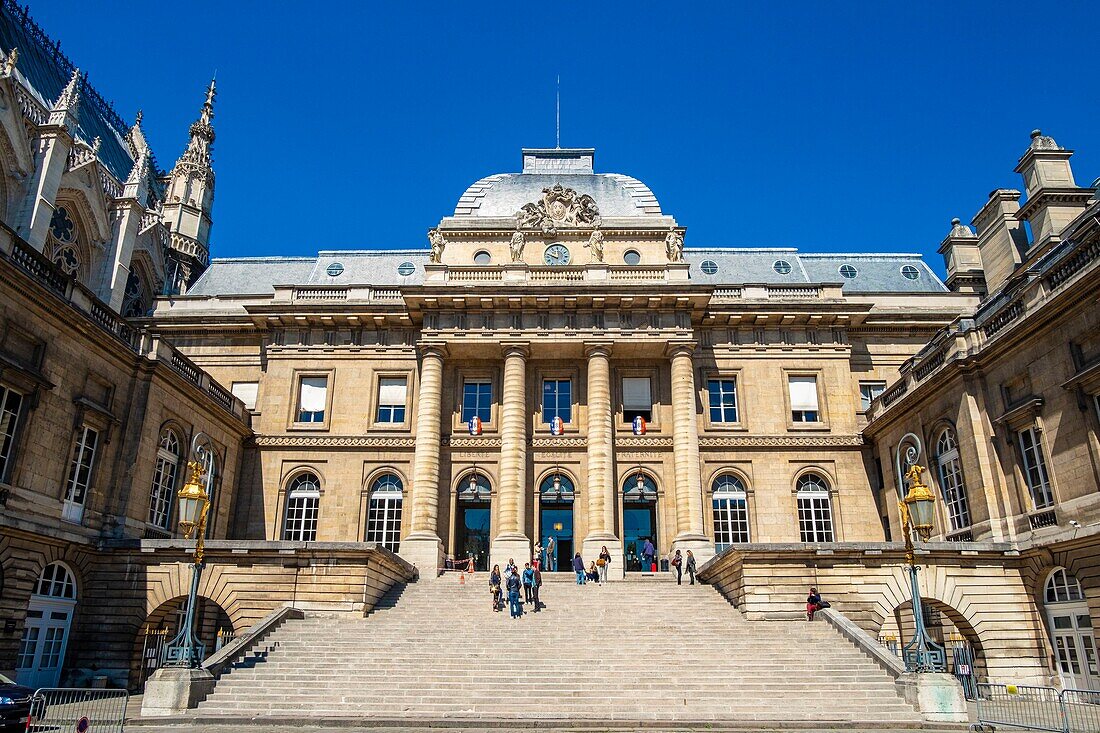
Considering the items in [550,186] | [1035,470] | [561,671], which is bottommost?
[561,671]

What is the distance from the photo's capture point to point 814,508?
106 ft

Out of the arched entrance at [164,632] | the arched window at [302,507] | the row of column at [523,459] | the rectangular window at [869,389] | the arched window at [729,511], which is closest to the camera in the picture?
the arched entrance at [164,632]

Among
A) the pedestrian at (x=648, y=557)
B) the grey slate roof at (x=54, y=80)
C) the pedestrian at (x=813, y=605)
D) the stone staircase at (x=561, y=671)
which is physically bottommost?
the stone staircase at (x=561, y=671)

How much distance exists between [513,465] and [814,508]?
1270cm

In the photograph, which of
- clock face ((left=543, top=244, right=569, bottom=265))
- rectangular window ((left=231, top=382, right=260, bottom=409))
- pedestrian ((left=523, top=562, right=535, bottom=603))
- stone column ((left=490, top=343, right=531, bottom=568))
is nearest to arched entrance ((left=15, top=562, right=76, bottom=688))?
pedestrian ((left=523, top=562, right=535, bottom=603))

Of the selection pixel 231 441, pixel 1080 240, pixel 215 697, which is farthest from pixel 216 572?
pixel 1080 240

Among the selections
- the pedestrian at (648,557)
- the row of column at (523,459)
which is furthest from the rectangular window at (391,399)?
the pedestrian at (648,557)

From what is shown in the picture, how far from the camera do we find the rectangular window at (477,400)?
111 ft

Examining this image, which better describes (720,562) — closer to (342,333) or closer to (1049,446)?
(1049,446)

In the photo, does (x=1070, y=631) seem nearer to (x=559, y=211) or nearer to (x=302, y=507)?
(x=559, y=211)

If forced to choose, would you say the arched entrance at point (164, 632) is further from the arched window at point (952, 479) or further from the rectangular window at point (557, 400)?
the arched window at point (952, 479)

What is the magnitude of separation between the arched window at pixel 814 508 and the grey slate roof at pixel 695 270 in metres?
11.0

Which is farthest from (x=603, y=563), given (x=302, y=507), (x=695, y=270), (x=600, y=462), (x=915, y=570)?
(x=695, y=270)

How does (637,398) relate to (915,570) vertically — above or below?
above
